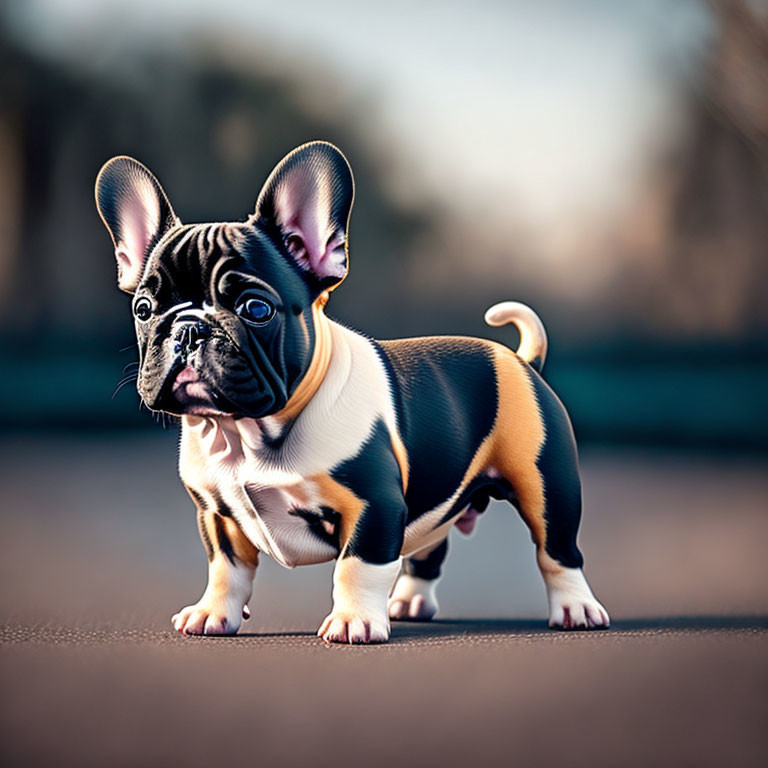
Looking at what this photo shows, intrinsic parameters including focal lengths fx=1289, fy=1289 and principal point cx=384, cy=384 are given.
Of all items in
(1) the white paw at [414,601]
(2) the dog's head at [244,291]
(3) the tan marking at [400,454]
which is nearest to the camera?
(2) the dog's head at [244,291]

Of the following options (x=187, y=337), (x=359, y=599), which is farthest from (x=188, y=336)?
(x=359, y=599)

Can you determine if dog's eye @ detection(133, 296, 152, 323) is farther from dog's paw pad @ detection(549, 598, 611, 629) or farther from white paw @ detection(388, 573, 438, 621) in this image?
dog's paw pad @ detection(549, 598, 611, 629)

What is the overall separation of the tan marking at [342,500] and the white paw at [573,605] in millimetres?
405

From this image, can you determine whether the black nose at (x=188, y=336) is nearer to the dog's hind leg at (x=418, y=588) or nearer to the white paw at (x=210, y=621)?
the white paw at (x=210, y=621)

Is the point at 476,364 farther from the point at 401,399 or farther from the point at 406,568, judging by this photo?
the point at 406,568

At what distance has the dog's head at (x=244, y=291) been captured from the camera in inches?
72.8

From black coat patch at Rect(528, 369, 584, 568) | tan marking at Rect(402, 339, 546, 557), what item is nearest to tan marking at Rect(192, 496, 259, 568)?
tan marking at Rect(402, 339, 546, 557)

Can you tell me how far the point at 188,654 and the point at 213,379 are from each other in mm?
425

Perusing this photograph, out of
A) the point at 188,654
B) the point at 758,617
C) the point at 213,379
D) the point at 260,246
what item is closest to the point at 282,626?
the point at 188,654

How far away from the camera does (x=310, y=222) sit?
1.94m

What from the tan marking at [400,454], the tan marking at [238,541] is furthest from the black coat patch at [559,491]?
the tan marking at [238,541]

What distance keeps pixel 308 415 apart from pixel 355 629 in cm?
32

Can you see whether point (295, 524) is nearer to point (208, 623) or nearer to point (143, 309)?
point (208, 623)

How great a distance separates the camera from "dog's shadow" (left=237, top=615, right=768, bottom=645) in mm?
2080
